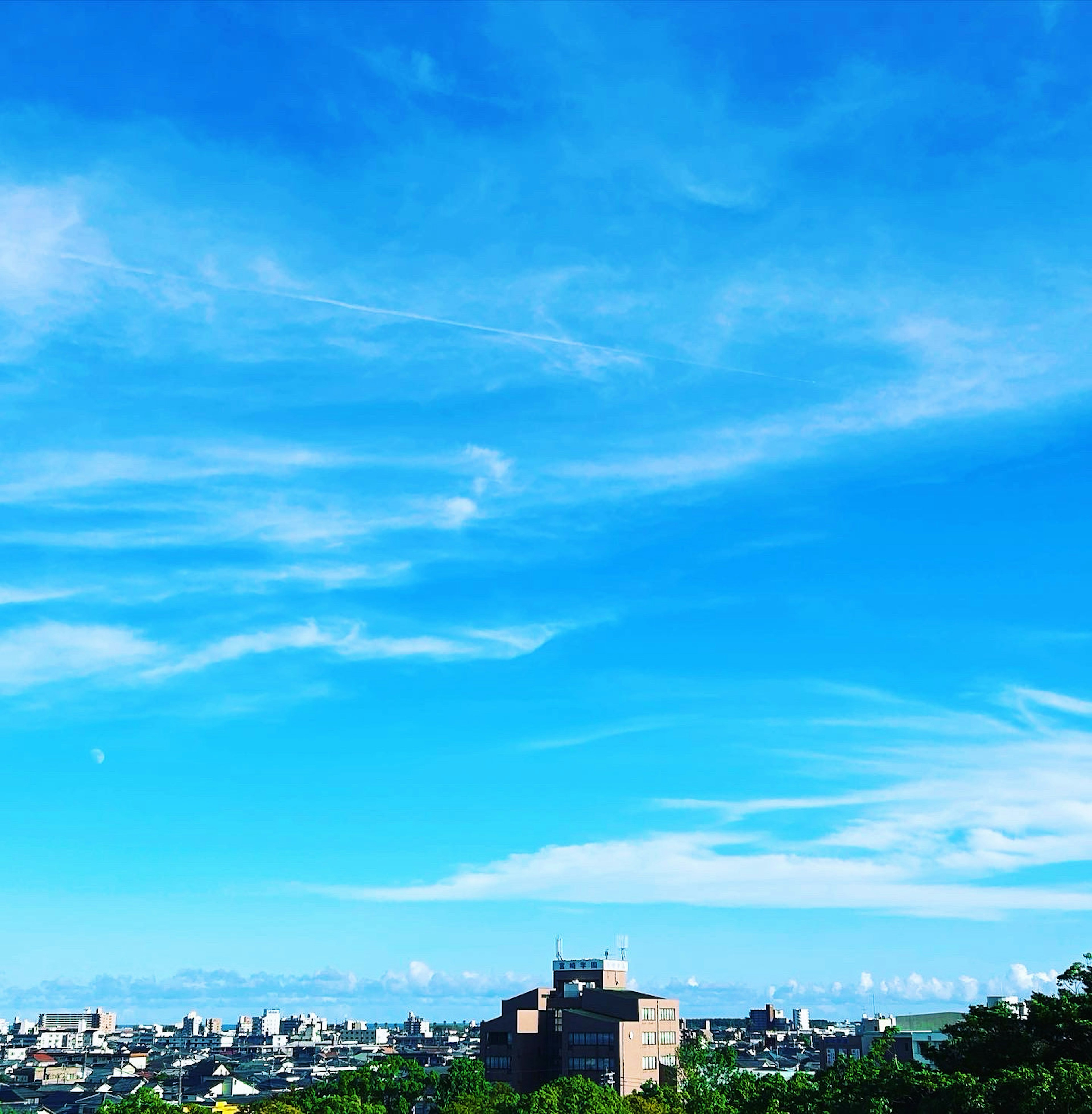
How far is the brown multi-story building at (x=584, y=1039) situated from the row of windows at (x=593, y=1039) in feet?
0.25

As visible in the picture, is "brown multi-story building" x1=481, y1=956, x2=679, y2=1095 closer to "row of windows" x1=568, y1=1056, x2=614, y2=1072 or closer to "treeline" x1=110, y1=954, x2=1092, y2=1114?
"row of windows" x1=568, y1=1056, x2=614, y2=1072

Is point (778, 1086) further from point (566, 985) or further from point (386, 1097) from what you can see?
point (566, 985)

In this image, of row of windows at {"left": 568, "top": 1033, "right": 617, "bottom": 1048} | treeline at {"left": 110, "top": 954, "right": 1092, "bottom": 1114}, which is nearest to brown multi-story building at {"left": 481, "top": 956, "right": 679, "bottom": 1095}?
row of windows at {"left": 568, "top": 1033, "right": 617, "bottom": 1048}

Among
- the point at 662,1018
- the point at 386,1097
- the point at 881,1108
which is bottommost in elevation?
the point at 881,1108

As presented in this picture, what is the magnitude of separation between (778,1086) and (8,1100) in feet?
454

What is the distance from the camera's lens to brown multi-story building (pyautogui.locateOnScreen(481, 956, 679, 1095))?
161 m

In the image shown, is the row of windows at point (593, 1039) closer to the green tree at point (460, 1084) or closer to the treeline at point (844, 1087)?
the treeline at point (844, 1087)

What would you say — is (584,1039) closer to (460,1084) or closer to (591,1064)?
(591,1064)

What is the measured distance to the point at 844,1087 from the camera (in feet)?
267

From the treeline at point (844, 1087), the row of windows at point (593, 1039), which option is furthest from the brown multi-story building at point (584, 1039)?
the treeline at point (844, 1087)

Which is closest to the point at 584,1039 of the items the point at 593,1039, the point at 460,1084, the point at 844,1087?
the point at 593,1039

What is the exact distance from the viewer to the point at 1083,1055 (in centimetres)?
6369

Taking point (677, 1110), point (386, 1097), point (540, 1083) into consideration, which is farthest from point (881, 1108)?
point (540, 1083)

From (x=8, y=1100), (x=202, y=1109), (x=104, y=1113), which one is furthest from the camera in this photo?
(x=8, y=1100)
